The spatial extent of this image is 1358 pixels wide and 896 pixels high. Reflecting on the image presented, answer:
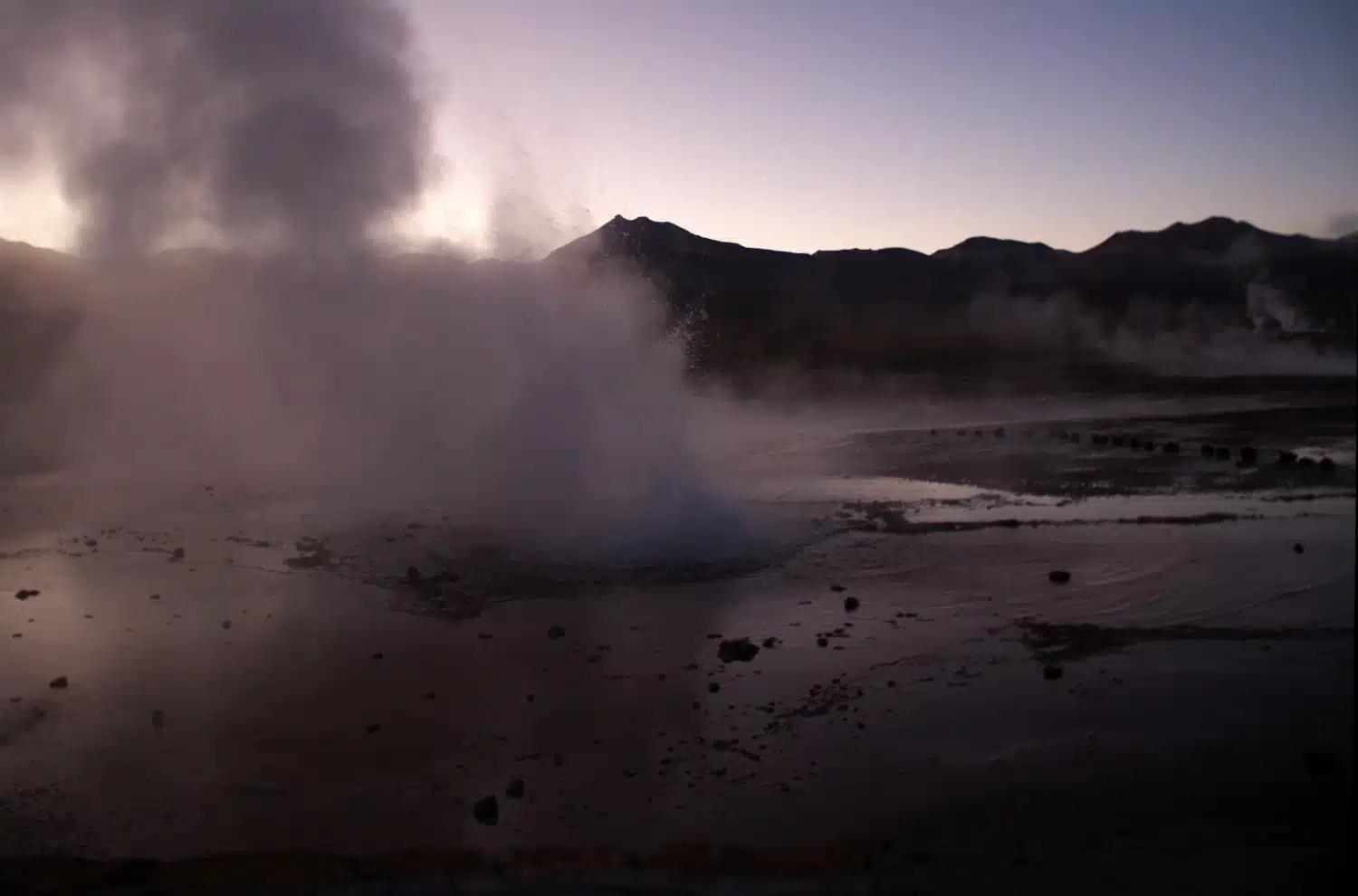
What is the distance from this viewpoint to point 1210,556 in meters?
11.9

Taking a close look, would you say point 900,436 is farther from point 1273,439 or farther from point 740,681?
point 740,681

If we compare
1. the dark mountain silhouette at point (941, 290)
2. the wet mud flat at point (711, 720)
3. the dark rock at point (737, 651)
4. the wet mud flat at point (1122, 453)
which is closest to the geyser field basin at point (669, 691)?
the wet mud flat at point (711, 720)

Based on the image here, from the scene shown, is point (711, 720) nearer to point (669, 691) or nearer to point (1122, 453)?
point (669, 691)

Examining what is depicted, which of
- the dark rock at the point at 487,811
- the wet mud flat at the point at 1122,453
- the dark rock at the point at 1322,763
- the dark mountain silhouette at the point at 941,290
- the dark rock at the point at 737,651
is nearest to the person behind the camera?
the dark rock at the point at 1322,763

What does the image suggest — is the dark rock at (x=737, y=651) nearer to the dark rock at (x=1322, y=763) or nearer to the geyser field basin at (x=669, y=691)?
the geyser field basin at (x=669, y=691)

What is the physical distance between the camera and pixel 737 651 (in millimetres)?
9391

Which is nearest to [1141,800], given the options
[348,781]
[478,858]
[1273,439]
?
[478,858]

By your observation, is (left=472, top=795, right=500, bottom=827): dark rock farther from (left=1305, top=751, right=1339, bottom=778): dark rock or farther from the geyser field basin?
(left=1305, top=751, right=1339, bottom=778): dark rock

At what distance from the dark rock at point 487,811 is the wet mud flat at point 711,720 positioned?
0.5 inches

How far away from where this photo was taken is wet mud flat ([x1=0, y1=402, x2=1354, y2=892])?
18.8 ft

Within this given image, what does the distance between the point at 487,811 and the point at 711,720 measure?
6.87 ft

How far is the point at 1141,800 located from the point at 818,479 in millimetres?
15816

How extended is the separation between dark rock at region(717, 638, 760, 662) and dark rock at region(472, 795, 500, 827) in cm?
330

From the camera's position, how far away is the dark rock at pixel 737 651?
9289 mm
